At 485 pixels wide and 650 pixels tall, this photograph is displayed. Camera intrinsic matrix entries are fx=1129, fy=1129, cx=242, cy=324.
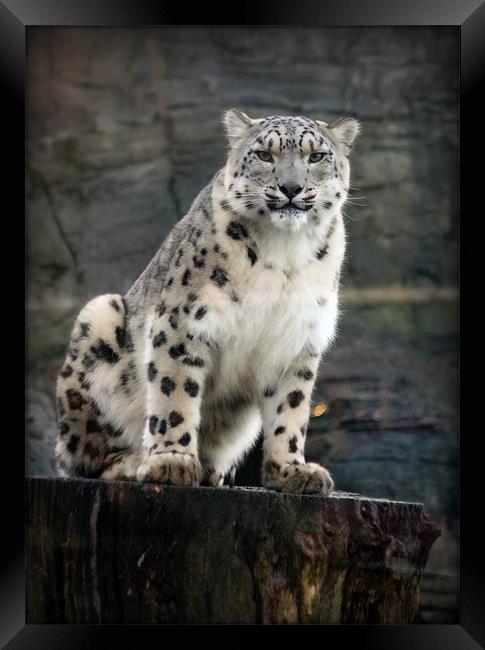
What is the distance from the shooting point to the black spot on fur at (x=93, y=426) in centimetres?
538

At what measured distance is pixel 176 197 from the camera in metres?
7.30

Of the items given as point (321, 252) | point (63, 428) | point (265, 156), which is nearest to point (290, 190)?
point (265, 156)

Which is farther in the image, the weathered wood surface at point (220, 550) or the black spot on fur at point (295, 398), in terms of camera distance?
the black spot on fur at point (295, 398)

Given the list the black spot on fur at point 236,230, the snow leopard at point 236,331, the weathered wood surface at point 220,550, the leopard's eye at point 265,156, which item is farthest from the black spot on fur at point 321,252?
the weathered wood surface at point 220,550

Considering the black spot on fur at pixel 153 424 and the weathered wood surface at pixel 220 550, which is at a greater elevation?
the black spot on fur at pixel 153 424

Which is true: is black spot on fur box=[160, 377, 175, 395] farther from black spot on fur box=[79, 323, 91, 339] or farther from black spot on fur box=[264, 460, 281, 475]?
black spot on fur box=[79, 323, 91, 339]

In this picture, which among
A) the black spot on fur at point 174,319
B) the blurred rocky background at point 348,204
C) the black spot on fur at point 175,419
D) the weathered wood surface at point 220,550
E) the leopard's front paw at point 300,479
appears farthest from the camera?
the blurred rocky background at point 348,204

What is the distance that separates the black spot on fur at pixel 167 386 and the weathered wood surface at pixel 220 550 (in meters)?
0.66

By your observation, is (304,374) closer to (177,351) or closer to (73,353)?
(177,351)

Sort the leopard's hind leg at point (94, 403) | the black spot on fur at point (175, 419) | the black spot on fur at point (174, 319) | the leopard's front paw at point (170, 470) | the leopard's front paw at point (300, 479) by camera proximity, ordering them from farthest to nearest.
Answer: the leopard's hind leg at point (94, 403) < the black spot on fur at point (174, 319) < the black spot on fur at point (175, 419) < the leopard's front paw at point (300, 479) < the leopard's front paw at point (170, 470)
